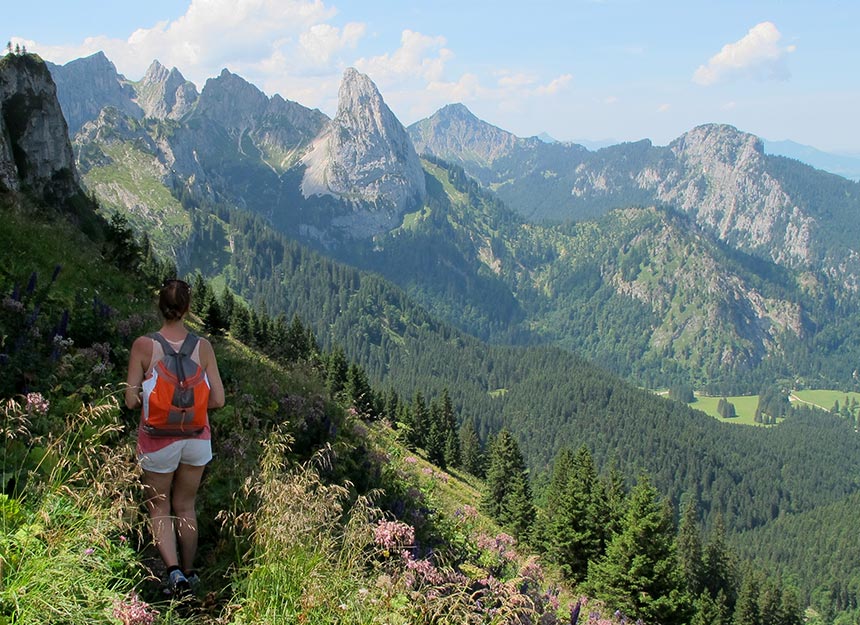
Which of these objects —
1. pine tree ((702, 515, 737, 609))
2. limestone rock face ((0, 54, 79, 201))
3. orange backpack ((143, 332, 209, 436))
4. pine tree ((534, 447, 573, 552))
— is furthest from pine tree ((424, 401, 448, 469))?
orange backpack ((143, 332, 209, 436))

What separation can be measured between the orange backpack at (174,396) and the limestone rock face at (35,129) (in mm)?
38333

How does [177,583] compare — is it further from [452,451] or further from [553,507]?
[452,451]

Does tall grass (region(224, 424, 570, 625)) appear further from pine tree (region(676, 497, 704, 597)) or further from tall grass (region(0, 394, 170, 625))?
pine tree (region(676, 497, 704, 597))

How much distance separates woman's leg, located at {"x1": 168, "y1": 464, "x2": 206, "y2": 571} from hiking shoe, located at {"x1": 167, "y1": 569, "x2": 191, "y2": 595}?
1.70ft

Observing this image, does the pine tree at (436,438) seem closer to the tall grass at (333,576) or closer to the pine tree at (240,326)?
the pine tree at (240,326)

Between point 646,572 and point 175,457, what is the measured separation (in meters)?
24.6

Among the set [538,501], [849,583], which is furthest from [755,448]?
[538,501]

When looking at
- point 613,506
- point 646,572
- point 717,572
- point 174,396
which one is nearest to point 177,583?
point 174,396

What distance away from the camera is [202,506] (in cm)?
647

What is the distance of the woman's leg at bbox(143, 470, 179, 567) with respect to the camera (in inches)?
203

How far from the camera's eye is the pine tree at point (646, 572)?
2412 centimetres

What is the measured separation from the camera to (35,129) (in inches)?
1596

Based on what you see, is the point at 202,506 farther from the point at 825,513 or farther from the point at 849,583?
the point at 825,513

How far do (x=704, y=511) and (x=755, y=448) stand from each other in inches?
2042
